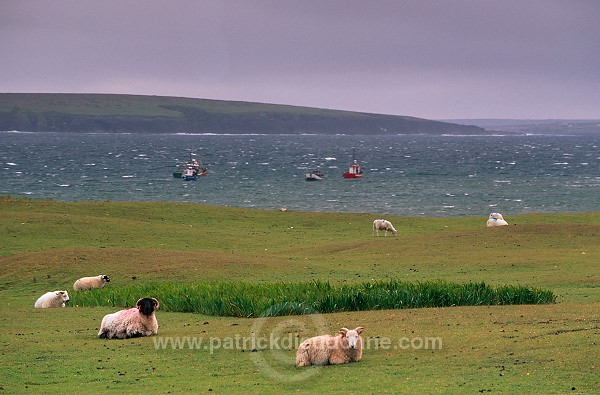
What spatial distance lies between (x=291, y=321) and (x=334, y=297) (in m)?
3.28

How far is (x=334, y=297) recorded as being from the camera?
24.8 meters

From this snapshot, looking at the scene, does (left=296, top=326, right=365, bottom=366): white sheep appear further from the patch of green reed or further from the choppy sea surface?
the choppy sea surface

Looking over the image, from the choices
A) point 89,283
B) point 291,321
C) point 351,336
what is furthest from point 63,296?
point 351,336

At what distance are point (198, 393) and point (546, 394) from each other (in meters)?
5.48

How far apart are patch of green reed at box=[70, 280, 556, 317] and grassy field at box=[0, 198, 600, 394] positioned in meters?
0.69

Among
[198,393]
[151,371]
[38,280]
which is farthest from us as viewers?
[38,280]

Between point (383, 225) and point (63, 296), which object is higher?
point (63, 296)

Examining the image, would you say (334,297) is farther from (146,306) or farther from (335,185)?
(335,185)

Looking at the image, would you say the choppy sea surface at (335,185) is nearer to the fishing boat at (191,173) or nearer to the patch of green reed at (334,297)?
the fishing boat at (191,173)

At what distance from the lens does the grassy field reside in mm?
15867

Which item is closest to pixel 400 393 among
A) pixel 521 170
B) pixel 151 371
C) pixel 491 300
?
pixel 151 371

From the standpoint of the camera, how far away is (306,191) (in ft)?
376

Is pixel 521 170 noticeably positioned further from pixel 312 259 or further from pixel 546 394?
pixel 546 394

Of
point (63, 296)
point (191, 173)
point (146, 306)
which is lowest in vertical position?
point (191, 173)
